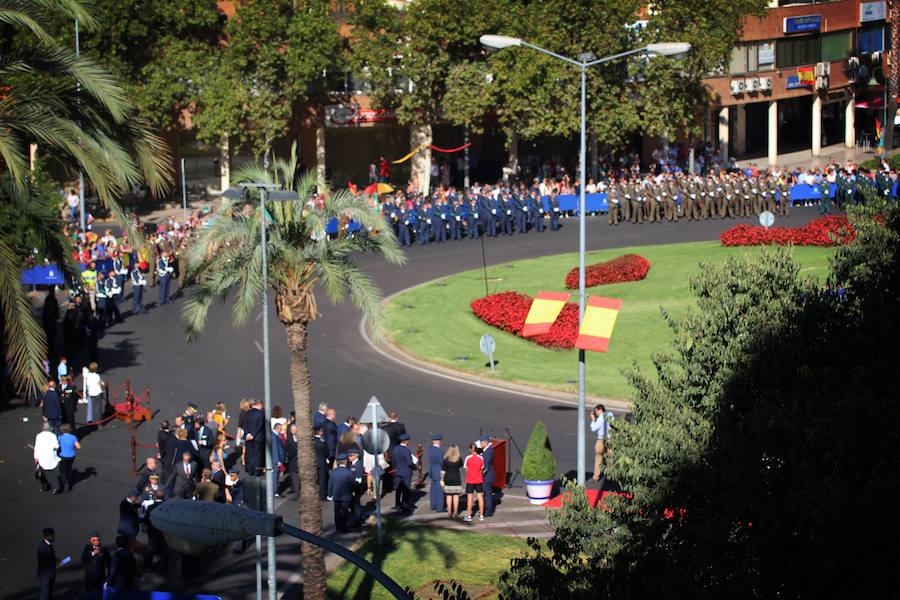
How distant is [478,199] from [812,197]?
13.3 meters

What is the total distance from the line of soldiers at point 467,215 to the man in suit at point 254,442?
23920mm

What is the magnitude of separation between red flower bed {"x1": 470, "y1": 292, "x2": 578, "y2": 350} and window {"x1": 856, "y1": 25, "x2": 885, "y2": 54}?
41.6 meters

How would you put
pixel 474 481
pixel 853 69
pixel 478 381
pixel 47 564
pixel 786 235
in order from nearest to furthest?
pixel 47 564 → pixel 474 481 → pixel 478 381 → pixel 786 235 → pixel 853 69

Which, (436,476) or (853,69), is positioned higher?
(853,69)

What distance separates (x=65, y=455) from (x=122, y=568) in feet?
18.7

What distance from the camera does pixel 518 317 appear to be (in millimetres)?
34844

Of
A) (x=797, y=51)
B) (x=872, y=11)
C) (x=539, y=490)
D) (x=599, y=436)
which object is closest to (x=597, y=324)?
(x=599, y=436)

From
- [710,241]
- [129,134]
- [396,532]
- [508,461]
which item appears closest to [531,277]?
[710,241]

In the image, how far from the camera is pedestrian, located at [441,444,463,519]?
22.1m

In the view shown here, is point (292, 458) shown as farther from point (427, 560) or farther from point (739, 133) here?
point (739, 133)

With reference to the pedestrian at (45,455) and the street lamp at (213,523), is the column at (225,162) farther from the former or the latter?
the street lamp at (213,523)

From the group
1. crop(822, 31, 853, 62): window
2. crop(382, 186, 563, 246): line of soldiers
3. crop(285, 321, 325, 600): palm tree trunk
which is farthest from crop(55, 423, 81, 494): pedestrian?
crop(822, 31, 853, 62): window

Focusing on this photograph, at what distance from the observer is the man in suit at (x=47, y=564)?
58.7 ft

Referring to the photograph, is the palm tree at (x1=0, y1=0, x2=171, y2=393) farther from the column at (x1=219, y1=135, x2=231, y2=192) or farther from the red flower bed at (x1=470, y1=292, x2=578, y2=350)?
the column at (x1=219, y1=135, x2=231, y2=192)
